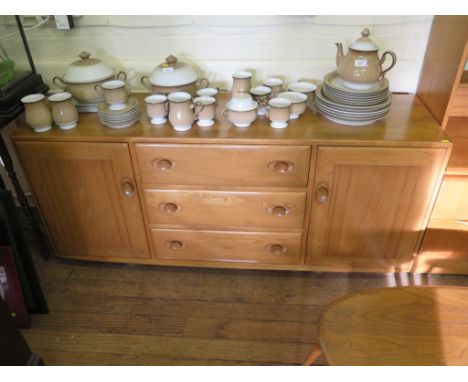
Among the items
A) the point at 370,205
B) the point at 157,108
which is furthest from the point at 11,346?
the point at 370,205

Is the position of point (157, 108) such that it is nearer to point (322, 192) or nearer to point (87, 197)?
point (87, 197)

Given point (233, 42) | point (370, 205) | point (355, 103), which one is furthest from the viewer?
point (233, 42)

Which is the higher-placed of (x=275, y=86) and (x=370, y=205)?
(x=275, y=86)

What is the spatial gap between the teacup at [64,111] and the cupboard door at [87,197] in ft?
0.25

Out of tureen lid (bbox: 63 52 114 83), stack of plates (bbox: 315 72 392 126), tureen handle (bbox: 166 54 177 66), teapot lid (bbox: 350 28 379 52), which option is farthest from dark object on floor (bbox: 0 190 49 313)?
teapot lid (bbox: 350 28 379 52)

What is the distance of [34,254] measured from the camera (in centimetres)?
176

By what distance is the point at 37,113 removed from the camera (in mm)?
1282

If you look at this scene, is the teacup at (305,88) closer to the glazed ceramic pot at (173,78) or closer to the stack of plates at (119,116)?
the glazed ceramic pot at (173,78)

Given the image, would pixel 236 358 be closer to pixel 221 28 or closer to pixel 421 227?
pixel 421 227

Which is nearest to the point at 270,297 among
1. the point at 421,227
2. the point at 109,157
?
the point at 421,227

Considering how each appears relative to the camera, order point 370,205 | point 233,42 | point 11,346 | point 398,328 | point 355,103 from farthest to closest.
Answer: point 233,42 < point 370,205 < point 355,103 < point 11,346 < point 398,328

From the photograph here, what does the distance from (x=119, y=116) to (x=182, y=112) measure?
0.22 meters

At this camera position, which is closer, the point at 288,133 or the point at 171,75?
the point at 288,133

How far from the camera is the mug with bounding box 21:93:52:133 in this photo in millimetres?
1273
